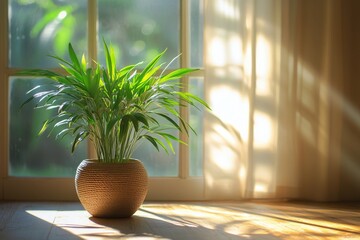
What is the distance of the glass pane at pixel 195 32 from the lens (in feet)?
15.0

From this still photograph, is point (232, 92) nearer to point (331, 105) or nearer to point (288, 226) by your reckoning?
point (331, 105)

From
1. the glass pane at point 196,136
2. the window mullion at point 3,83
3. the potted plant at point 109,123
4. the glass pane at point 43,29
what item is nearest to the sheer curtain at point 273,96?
the glass pane at point 196,136

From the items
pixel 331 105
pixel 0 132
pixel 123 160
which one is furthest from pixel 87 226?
pixel 331 105

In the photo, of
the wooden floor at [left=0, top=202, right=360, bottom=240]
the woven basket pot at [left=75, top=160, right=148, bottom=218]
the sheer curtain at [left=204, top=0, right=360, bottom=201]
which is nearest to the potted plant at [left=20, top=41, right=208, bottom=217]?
the woven basket pot at [left=75, top=160, right=148, bottom=218]

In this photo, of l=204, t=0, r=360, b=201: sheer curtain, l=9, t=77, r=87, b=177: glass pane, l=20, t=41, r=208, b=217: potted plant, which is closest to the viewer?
l=20, t=41, r=208, b=217: potted plant

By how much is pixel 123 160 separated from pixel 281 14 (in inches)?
59.0

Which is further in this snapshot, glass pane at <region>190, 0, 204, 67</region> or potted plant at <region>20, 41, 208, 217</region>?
glass pane at <region>190, 0, 204, 67</region>

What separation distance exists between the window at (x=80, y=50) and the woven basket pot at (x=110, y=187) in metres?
0.84

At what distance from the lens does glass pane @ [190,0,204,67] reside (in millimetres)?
4570

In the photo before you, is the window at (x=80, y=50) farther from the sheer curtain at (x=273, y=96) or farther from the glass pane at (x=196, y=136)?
the sheer curtain at (x=273, y=96)

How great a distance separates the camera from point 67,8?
14.8 feet

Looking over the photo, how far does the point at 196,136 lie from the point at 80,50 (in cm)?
96

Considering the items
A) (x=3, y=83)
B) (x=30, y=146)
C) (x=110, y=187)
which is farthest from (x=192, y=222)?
(x=3, y=83)

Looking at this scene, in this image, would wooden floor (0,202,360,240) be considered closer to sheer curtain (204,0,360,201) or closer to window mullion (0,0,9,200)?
sheer curtain (204,0,360,201)
